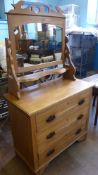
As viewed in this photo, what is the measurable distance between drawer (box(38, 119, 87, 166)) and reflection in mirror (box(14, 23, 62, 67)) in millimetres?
723

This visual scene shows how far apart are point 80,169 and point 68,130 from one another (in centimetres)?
36

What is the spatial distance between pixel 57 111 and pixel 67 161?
23.5 inches

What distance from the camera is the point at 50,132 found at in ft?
3.99

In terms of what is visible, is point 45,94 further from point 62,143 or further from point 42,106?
point 62,143

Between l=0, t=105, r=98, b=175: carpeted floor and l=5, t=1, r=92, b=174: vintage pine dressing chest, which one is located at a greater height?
l=5, t=1, r=92, b=174: vintage pine dressing chest

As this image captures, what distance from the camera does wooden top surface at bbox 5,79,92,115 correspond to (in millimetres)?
1064

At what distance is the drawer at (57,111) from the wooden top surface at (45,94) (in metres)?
0.05

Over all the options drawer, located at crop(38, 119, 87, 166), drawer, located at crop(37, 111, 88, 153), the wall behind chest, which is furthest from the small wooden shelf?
the wall behind chest

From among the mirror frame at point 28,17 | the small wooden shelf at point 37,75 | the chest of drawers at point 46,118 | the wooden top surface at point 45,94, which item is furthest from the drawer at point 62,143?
the mirror frame at point 28,17

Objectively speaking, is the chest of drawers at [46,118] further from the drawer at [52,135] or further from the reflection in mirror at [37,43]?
the reflection in mirror at [37,43]

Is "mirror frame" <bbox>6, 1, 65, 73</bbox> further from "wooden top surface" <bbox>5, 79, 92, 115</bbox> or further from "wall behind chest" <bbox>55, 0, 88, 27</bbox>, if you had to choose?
"wall behind chest" <bbox>55, 0, 88, 27</bbox>

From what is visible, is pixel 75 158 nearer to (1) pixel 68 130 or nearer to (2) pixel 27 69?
(1) pixel 68 130

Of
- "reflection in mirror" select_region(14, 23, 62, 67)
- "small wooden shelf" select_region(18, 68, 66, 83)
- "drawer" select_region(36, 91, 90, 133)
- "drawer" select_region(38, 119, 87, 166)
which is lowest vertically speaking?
"drawer" select_region(38, 119, 87, 166)

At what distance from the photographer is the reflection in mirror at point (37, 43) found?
1.18 metres
